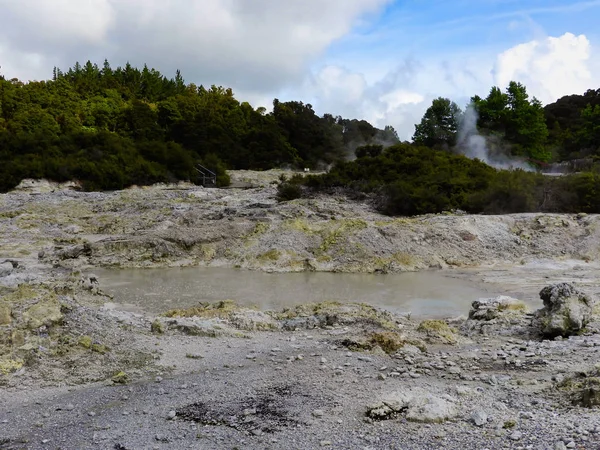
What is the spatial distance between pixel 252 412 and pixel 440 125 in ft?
137

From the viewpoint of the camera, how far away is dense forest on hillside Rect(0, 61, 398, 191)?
34812 mm

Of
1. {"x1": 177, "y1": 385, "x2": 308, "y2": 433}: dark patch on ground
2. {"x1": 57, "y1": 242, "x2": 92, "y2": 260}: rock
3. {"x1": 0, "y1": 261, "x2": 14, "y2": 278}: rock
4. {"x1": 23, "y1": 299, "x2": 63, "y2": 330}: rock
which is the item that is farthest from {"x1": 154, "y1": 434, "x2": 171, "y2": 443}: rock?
{"x1": 57, "y1": 242, "x2": 92, "y2": 260}: rock

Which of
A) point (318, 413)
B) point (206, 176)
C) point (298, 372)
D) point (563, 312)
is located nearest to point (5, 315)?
point (298, 372)

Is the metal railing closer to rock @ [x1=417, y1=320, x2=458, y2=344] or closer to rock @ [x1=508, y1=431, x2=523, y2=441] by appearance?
rock @ [x1=417, y1=320, x2=458, y2=344]

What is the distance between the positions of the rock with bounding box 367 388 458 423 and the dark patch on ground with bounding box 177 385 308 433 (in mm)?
808

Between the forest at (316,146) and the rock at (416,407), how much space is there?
1697cm

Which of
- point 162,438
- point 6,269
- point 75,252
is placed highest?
point 75,252

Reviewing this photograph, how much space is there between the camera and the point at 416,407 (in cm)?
550

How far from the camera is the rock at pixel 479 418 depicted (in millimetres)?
5193

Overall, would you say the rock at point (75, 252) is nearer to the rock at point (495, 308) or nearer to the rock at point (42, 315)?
the rock at point (42, 315)

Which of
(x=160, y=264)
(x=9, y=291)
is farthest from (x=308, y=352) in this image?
(x=160, y=264)

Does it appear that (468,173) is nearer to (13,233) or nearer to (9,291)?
(13,233)

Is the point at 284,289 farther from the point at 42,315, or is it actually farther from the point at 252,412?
the point at 252,412

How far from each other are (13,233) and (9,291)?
35.7ft
